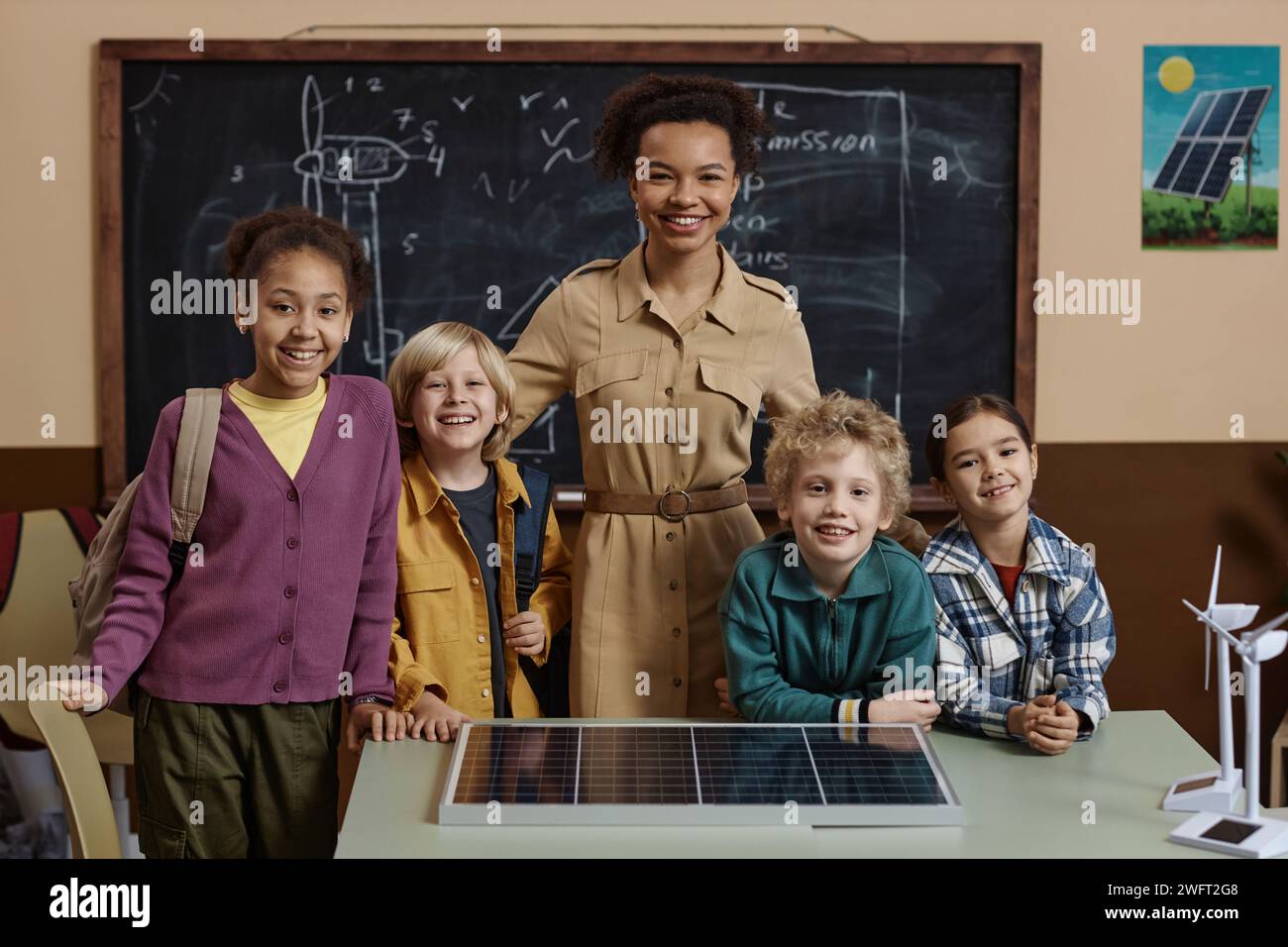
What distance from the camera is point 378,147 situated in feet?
11.6

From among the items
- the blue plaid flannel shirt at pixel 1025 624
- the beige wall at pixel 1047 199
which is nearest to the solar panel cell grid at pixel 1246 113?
the beige wall at pixel 1047 199

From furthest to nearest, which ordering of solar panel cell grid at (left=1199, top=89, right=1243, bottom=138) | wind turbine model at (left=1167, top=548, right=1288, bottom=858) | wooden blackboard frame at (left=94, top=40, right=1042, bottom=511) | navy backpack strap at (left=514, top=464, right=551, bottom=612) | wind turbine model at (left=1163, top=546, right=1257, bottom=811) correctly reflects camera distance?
solar panel cell grid at (left=1199, top=89, right=1243, bottom=138) → wooden blackboard frame at (left=94, top=40, right=1042, bottom=511) → navy backpack strap at (left=514, top=464, right=551, bottom=612) → wind turbine model at (left=1163, top=546, right=1257, bottom=811) → wind turbine model at (left=1167, top=548, right=1288, bottom=858)

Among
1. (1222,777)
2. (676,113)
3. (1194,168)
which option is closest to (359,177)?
(676,113)

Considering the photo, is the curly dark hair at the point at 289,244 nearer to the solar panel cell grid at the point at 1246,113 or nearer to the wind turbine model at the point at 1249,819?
the wind turbine model at the point at 1249,819

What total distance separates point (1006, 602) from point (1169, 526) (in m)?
1.97

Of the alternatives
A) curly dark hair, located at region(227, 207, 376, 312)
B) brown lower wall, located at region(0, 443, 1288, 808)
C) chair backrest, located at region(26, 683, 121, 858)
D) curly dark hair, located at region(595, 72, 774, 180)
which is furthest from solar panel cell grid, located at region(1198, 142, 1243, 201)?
chair backrest, located at region(26, 683, 121, 858)

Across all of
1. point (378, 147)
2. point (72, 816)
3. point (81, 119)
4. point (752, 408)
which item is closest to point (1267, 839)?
point (752, 408)

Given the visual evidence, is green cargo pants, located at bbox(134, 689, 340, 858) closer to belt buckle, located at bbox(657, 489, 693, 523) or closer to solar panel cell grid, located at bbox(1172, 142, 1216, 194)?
belt buckle, located at bbox(657, 489, 693, 523)

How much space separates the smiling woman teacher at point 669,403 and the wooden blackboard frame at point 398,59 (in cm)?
124

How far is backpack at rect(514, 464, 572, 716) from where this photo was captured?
2172mm

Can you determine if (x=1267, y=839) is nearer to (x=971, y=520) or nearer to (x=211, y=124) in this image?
(x=971, y=520)

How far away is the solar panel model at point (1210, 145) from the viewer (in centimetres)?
357

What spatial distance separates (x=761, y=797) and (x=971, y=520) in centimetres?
68

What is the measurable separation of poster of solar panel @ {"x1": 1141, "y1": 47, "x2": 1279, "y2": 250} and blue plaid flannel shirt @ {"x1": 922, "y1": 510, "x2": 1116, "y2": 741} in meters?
1.99
